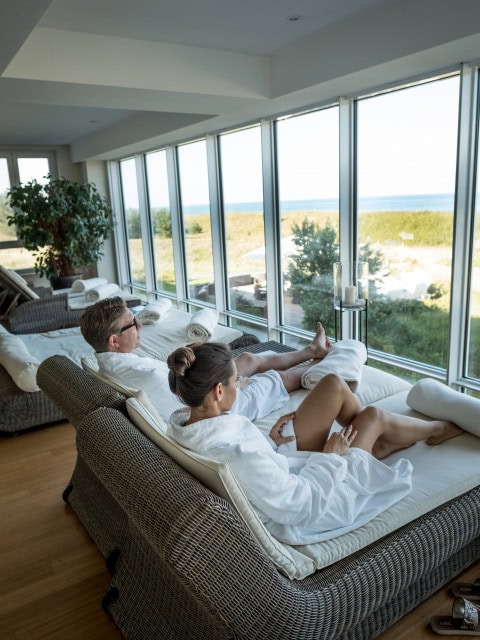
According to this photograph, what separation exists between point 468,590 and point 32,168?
26.1 ft

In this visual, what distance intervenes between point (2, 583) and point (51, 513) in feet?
1.57

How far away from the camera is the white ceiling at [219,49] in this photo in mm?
2703

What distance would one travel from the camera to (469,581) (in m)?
2.00

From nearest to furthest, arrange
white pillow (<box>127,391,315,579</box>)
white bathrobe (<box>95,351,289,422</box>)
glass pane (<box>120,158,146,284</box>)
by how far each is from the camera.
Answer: white pillow (<box>127,391,315,579</box>), white bathrobe (<box>95,351,289,422</box>), glass pane (<box>120,158,146,284</box>)

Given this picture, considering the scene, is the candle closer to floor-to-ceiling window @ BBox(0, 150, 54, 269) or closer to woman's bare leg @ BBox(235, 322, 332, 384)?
woman's bare leg @ BBox(235, 322, 332, 384)

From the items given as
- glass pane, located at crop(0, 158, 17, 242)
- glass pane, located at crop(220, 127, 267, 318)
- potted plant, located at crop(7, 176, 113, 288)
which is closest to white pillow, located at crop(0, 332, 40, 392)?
glass pane, located at crop(220, 127, 267, 318)

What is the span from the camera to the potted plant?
6.83 meters

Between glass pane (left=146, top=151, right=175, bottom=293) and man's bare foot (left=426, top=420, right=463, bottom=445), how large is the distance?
5048 mm

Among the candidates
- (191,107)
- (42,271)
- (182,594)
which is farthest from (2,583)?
(42,271)

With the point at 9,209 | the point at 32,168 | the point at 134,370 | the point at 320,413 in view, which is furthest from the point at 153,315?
the point at 32,168

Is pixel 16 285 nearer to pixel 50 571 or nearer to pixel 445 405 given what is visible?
pixel 50 571

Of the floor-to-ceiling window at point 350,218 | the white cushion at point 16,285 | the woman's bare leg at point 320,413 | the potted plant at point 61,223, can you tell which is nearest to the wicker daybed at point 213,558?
the woman's bare leg at point 320,413

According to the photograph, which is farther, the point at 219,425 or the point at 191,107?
the point at 191,107

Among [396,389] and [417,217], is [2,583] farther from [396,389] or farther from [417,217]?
[417,217]
